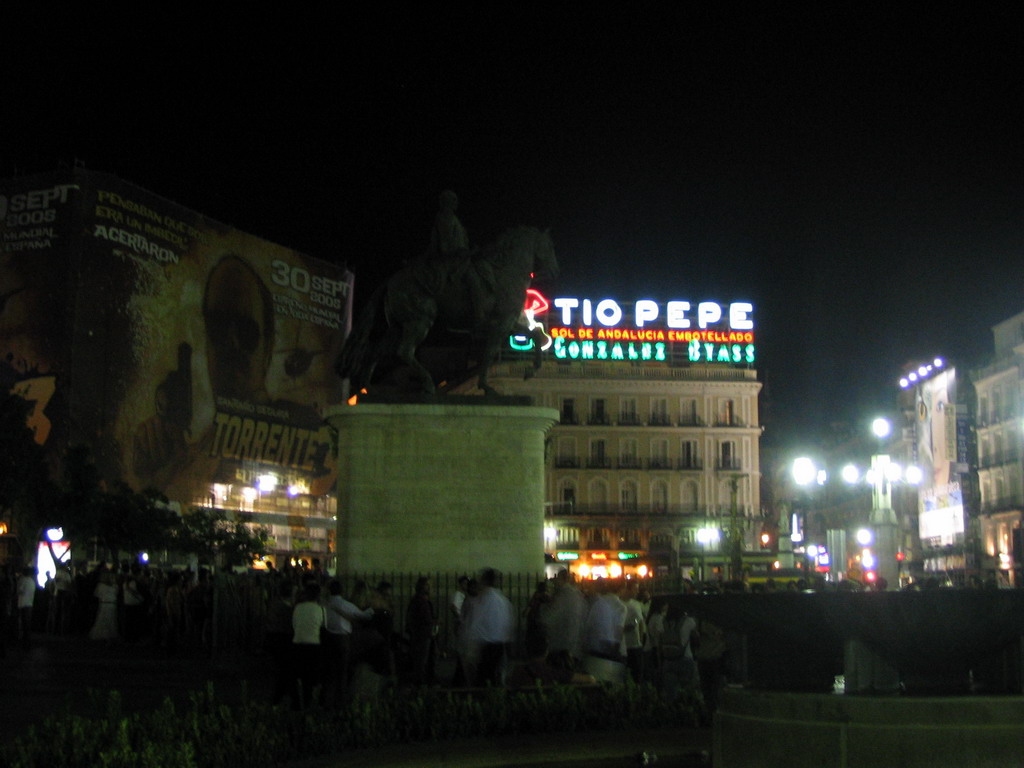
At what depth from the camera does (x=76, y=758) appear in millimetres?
7637

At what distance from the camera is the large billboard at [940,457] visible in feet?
253

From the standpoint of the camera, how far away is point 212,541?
5150 centimetres

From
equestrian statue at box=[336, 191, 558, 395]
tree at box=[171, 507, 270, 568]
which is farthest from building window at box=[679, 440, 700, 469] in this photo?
equestrian statue at box=[336, 191, 558, 395]

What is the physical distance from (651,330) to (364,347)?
208 ft

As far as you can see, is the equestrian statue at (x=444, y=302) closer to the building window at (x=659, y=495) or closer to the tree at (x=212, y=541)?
the tree at (x=212, y=541)

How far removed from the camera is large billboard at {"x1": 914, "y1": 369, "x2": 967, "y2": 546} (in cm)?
7719

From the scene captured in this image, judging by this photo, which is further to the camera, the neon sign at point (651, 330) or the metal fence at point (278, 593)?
the neon sign at point (651, 330)

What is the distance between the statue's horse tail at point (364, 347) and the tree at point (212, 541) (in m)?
30.3

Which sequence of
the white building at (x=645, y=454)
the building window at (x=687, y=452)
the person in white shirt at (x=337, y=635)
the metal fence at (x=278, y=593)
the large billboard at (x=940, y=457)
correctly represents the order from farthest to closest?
the building window at (x=687, y=452) → the white building at (x=645, y=454) → the large billboard at (x=940, y=457) → the metal fence at (x=278, y=593) → the person in white shirt at (x=337, y=635)

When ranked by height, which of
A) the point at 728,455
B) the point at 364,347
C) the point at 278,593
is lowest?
the point at 278,593

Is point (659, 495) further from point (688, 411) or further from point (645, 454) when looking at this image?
point (688, 411)

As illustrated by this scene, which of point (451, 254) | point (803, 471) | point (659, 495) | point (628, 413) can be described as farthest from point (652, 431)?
point (451, 254)

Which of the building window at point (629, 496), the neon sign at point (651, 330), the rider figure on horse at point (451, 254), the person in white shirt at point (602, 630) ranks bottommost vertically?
the person in white shirt at point (602, 630)

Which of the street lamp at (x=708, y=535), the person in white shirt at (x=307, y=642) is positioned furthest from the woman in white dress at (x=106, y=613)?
the street lamp at (x=708, y=535)
